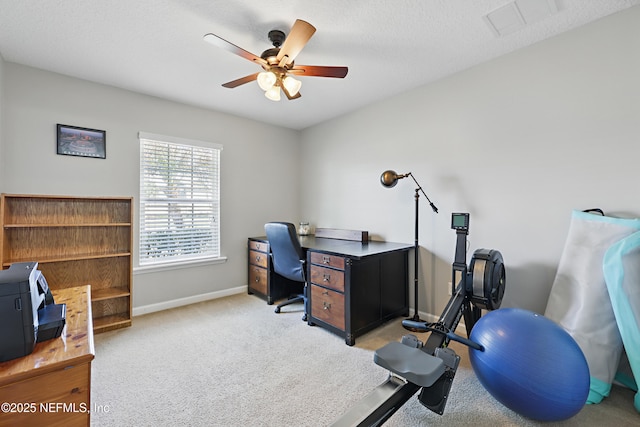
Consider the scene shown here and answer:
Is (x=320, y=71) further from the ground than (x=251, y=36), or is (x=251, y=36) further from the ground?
(x=251, y=36)

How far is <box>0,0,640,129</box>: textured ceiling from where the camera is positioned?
68.9 inches

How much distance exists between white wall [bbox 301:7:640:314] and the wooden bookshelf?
278 centimetres

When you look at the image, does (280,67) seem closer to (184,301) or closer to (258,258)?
(258,258)

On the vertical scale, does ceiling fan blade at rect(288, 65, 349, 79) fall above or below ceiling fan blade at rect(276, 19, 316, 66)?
below

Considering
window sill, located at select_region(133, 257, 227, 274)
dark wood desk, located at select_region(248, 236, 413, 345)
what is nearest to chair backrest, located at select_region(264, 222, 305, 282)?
dark wood desk, located at select_region(248, 236, 413, 345)

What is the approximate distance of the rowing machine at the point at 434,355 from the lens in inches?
49.9

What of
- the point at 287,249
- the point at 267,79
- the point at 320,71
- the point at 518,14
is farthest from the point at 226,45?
the point at 518,14

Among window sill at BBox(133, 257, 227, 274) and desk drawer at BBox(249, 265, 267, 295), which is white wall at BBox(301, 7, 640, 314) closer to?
desk drawer at BBox(249, 265, 267, 295)

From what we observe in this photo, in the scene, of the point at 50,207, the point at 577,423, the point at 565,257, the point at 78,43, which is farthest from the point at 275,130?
the point at 577,423

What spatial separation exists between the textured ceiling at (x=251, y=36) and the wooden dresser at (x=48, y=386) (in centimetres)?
198

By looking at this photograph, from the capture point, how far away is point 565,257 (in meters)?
1.87

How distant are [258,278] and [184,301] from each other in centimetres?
91

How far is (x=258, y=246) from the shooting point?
3.61 meters

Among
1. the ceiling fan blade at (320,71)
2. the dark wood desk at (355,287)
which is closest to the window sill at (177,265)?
the dark wood desk at (355,287)
